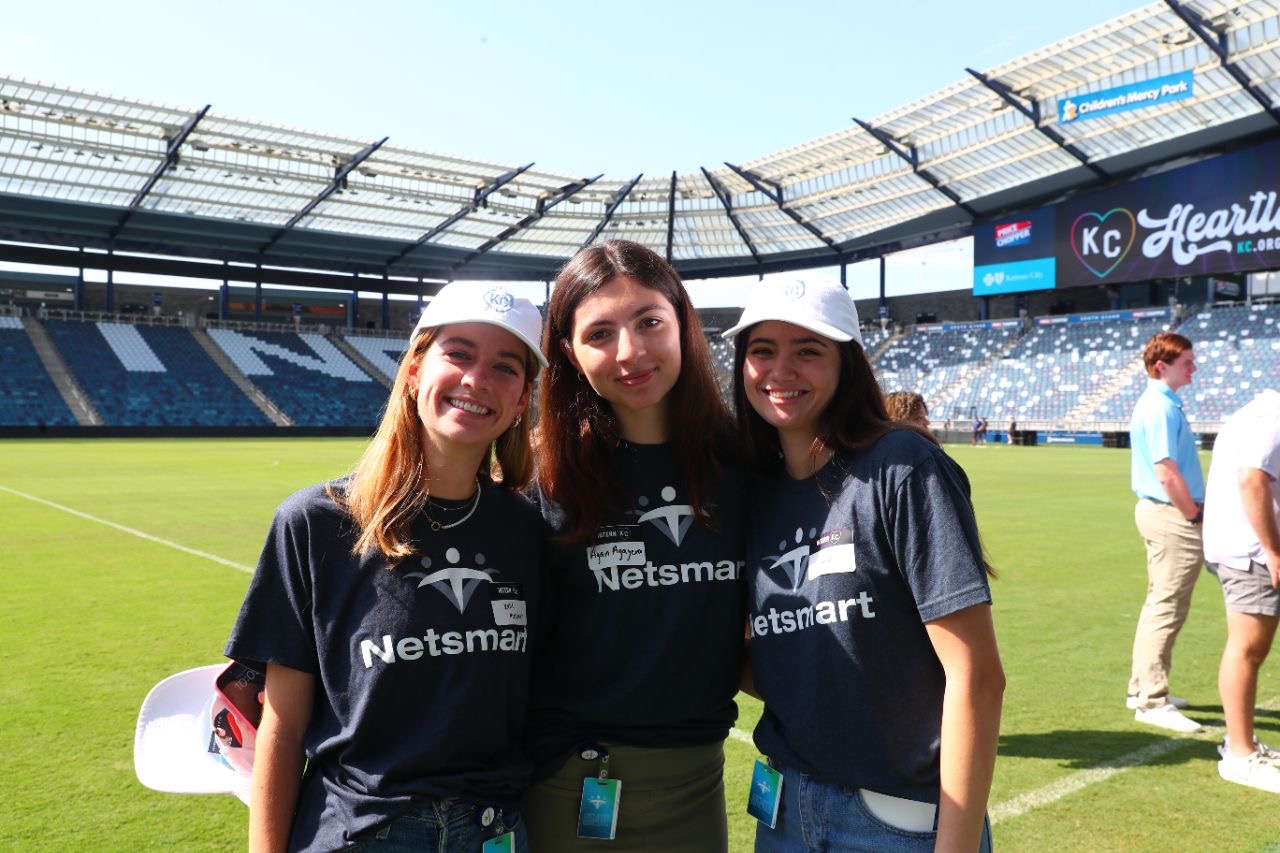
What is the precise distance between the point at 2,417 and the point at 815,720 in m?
47.2

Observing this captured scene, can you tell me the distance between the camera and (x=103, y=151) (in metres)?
36.7

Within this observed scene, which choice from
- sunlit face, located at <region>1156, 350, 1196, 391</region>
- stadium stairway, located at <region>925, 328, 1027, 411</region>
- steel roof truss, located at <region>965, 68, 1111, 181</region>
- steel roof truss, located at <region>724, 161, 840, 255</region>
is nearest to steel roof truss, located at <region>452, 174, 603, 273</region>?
steel roof truss, located at <region>724, 161, 840, 255</region>

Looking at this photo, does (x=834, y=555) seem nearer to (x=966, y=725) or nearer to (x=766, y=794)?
(x=966, y=725)

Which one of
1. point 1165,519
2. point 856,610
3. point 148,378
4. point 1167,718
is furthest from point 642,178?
point 856,610

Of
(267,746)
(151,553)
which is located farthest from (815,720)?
(151,553)

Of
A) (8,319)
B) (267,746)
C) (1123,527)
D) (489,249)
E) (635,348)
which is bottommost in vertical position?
(1123,527)

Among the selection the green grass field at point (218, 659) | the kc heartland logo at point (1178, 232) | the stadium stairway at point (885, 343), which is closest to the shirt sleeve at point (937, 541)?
the green grass field at point (218, 659)

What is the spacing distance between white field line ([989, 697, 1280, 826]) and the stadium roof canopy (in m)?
31.0

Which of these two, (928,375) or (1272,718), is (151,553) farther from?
(928,375)

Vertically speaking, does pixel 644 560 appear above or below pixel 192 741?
→ above

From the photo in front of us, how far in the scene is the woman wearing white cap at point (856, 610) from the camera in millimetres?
1867

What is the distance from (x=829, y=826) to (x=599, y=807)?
520 millimetres

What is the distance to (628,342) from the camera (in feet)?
7.47

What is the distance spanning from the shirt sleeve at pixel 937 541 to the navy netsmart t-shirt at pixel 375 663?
89 cm
